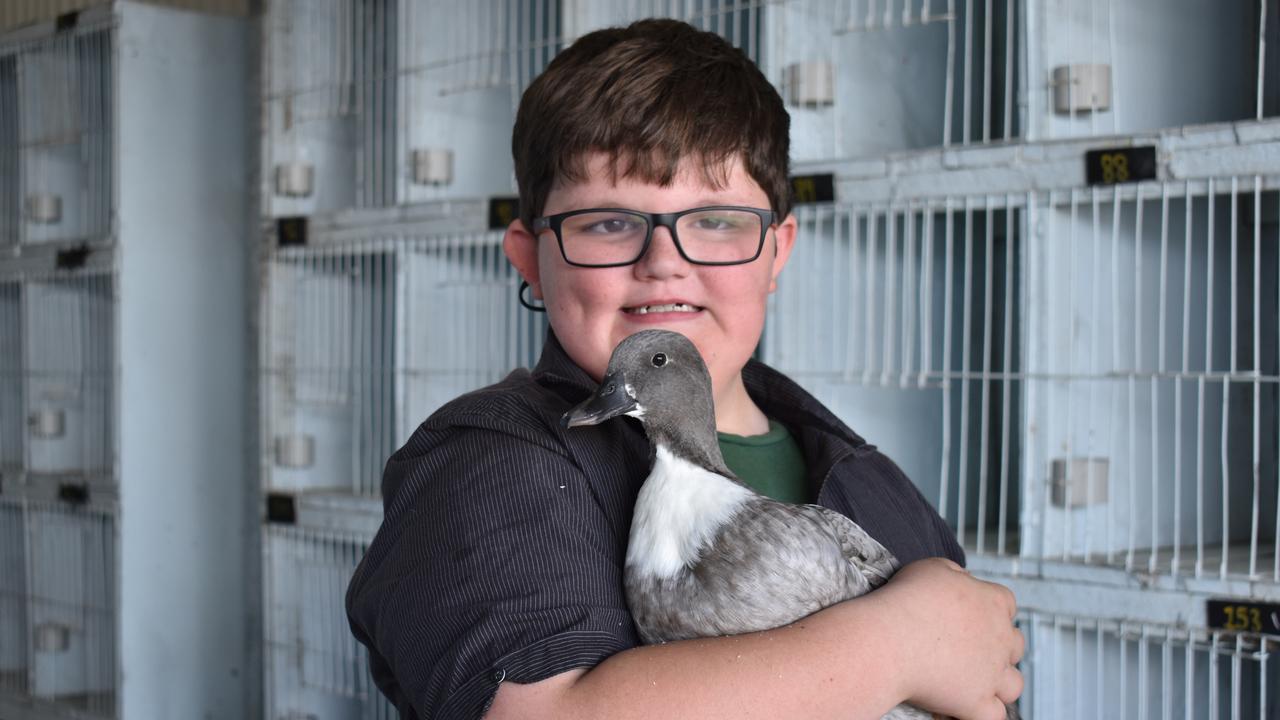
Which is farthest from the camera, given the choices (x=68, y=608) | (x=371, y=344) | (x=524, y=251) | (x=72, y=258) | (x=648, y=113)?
(x=68, y=608)

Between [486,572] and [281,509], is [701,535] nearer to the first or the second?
[486,572]

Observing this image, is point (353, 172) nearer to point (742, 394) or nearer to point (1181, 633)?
point (742, 394)

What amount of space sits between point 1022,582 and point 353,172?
67.8 inches

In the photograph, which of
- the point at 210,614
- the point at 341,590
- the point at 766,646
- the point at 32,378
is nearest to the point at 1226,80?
the point at 766,646

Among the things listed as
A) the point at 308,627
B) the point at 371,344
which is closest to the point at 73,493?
the point at 308,627

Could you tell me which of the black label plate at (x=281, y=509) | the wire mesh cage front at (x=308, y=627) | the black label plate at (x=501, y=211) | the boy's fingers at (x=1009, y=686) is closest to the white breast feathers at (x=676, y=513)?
the boy's fingers at (x=1009, y=686)

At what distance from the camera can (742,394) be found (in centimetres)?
117

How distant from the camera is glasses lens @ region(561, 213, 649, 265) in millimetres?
964

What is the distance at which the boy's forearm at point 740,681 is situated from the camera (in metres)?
0.73

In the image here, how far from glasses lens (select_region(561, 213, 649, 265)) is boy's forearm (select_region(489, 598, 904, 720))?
1.10 feet

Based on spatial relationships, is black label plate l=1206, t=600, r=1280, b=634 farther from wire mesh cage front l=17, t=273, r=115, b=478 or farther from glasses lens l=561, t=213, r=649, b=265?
wire mesh cage front l=17, t=273, r=115, b=478

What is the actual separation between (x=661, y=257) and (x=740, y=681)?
353 mm

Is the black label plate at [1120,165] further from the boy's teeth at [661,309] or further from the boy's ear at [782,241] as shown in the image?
the boy's teeth at [661,309]

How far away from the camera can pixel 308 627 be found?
252 centimetres
